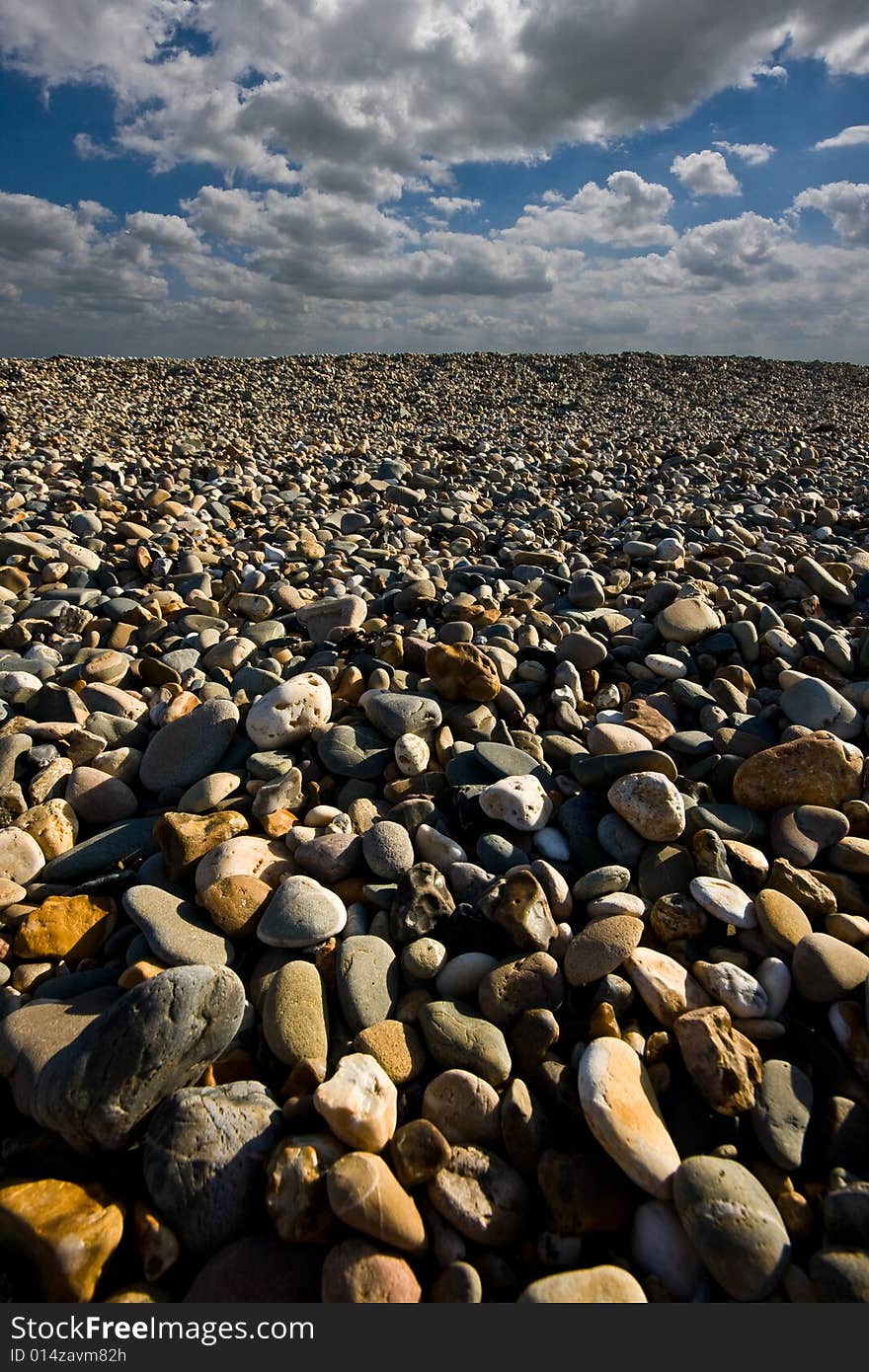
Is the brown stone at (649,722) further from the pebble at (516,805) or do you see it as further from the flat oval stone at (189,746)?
the flat oval stone at (189,746)

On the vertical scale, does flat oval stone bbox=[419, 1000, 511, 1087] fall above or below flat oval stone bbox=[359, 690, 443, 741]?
below

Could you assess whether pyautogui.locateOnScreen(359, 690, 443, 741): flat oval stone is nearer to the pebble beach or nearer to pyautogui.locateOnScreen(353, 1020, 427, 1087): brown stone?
the pebble beach

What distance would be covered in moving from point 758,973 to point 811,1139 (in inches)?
15.6

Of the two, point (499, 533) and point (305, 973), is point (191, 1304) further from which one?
point (499, 533)

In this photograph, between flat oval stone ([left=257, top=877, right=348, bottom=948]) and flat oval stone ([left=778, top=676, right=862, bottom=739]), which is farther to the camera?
flat oval stone ([left=778, top=676, right=862, bottom=739])

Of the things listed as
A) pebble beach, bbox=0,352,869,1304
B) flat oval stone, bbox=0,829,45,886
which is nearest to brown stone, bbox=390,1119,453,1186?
pebble beach, bbox=0,352,869,1304

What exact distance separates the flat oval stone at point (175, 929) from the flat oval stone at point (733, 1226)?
3.92 ft

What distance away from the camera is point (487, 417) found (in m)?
15.0

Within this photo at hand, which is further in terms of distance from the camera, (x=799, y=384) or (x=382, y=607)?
(x=799, y=384)

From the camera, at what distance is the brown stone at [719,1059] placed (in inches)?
62.1

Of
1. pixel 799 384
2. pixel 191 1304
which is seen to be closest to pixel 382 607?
pixel 191 1304

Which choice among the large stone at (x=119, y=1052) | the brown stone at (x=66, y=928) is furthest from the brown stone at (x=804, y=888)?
the brown stone at (x=66, y=928)

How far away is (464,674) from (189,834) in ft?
4.36

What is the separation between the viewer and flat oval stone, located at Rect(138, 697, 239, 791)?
2676mm
